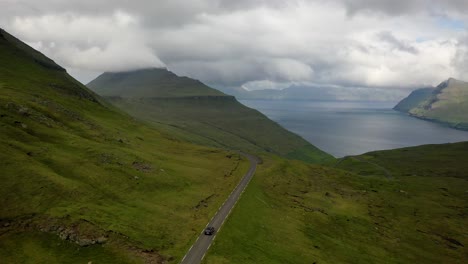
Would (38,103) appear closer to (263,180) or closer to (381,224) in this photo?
(263,180)

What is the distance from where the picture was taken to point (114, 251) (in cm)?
5666

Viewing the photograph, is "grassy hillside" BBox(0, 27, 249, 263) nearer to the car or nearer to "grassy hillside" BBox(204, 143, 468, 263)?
the car

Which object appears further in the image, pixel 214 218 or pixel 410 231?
pixel 410 231

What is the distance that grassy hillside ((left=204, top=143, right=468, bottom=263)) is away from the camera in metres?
75.2

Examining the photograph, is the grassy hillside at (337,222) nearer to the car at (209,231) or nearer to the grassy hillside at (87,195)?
the car at (209,231)

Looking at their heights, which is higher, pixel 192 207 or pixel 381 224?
pixel 192 207

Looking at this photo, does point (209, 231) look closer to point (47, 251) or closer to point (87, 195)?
point (87, 195)

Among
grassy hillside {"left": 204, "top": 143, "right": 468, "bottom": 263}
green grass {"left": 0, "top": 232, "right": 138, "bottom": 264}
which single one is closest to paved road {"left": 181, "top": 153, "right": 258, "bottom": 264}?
grassy hillside {"left": 204, "top": 143, "right": 468, "bottom": 263}

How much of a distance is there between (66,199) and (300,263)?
5006 centimetres

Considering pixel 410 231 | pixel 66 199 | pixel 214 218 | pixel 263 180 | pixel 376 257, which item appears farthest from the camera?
pixel 263 180

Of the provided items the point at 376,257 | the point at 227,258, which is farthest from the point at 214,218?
the point at 376,257

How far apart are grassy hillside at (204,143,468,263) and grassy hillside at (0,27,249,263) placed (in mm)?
10943

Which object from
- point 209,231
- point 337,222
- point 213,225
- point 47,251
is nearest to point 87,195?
point 47,251

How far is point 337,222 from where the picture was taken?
11231cm
